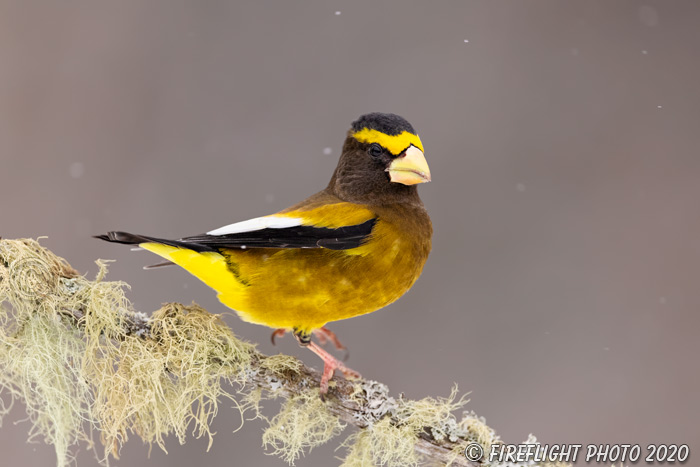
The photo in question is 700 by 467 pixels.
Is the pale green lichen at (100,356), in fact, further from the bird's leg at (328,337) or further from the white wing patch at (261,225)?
the bird's leg at (328,337)

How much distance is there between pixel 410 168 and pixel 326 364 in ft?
2.16

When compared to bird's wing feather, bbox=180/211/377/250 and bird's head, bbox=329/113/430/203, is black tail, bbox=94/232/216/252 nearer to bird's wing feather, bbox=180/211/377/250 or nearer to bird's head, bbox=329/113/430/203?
bird's wing feather, bbox=180/211/377/250

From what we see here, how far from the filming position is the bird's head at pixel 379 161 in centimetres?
195

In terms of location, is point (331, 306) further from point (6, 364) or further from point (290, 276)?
point (6, 364)

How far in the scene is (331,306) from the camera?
1.82m

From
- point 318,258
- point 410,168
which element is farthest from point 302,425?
point 410,168

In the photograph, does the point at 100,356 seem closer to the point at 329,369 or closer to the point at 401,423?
the point at 329,369

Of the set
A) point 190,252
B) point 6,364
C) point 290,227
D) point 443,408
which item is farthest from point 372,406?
point 6,364

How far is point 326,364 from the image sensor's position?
1794mm

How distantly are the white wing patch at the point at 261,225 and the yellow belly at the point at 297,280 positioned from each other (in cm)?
7

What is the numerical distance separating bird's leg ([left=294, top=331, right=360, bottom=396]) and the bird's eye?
0.64 meters

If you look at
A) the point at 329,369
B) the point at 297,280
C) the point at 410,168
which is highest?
the point at 410,168

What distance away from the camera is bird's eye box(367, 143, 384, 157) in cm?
203

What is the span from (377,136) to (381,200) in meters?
0.22
